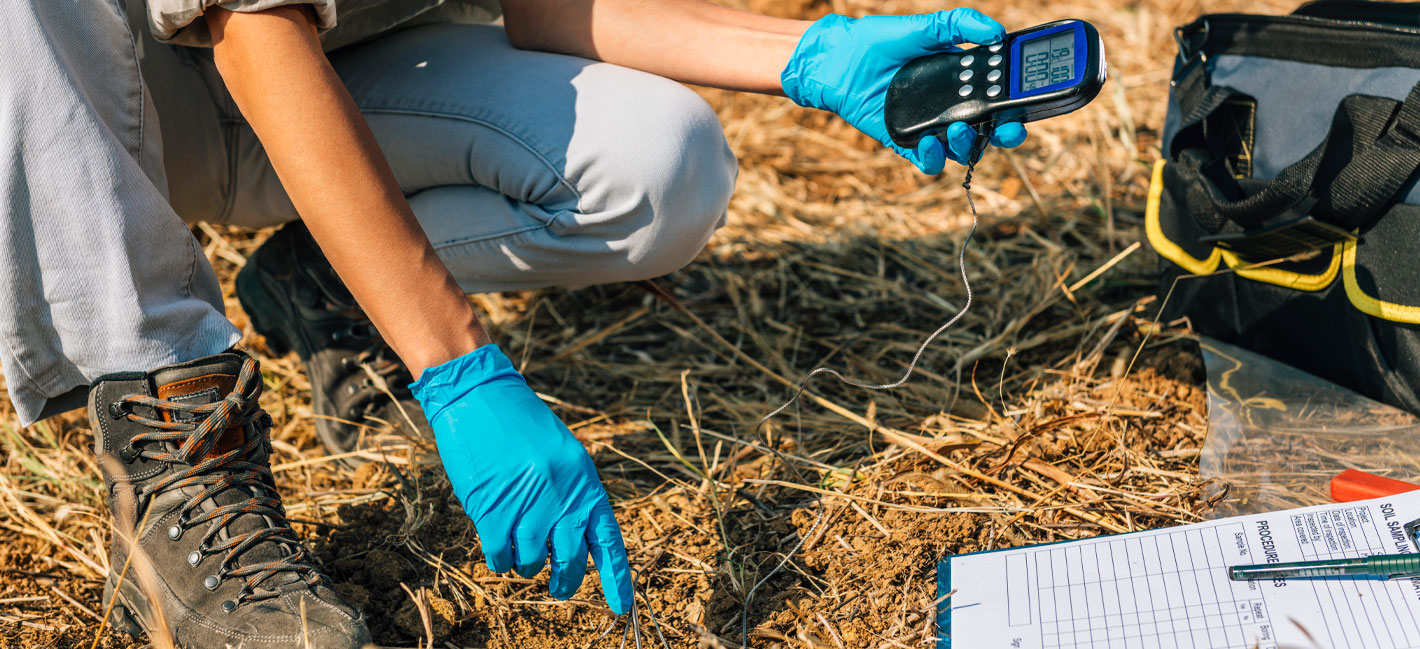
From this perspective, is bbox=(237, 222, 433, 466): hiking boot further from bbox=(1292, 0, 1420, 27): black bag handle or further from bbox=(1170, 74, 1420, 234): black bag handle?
bbox=(1292, 0, 1420, 27): black bag handle

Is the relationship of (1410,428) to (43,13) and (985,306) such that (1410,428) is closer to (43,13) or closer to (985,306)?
(985,306)

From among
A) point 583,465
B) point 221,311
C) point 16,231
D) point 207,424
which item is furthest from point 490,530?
point 16,231

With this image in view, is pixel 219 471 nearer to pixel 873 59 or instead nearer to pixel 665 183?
pixel 665 183

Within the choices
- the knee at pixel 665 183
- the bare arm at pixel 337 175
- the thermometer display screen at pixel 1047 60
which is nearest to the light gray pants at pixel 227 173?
the knee at pixel 665 183

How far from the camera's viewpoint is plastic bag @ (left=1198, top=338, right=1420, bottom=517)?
1142 mm

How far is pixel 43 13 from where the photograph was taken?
969 mm

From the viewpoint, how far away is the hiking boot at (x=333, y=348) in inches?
58.2

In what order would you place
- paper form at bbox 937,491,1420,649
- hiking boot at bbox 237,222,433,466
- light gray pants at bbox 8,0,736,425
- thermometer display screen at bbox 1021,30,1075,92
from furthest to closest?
hiking boot at bbox 237,222,433,466 < thermometer display screen at bbox 1021,30,1075,92 < light gray pants at bbox 8,0,736,425 < paper form at bbox 937,491,1420,649

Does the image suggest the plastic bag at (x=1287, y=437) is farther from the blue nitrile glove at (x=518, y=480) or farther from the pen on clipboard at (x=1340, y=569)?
the blue nitrile glove at (x=518, y=480)

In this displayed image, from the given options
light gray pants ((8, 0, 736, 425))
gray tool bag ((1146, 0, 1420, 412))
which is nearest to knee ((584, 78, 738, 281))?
light gray pants ((8, 0, 736, 425))

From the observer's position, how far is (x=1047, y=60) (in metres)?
1.10

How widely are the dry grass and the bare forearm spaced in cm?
43

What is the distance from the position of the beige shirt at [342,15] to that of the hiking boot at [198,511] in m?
0.35

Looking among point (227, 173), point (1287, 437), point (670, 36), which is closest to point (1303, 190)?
point (1287, 437)
